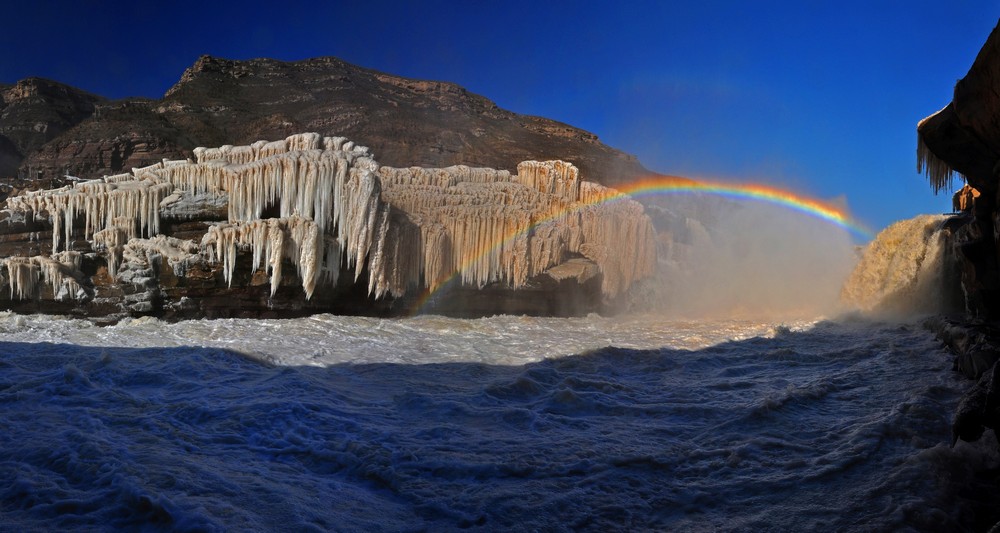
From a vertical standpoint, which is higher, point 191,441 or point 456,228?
point 456,228

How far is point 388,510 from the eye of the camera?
348 cm

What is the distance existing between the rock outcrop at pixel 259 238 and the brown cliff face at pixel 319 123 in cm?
1610

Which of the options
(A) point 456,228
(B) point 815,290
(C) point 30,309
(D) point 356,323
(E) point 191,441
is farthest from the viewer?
(B) point 815,290

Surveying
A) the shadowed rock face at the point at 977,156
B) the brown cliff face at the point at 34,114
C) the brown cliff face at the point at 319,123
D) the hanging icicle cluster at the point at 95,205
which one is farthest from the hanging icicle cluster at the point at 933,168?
the brown cliff face at the point at 34,114

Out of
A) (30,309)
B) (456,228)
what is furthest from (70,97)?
(456,228)

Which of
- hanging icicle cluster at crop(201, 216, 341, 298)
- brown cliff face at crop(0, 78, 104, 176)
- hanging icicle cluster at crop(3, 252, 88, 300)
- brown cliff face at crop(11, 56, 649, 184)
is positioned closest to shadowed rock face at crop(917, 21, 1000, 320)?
hanging icicle cluster at crop(201, 216, 341, 298)

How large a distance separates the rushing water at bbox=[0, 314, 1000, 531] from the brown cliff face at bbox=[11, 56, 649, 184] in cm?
2411

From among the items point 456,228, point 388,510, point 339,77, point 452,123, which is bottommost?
point 388,510

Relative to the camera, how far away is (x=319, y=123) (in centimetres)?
3578

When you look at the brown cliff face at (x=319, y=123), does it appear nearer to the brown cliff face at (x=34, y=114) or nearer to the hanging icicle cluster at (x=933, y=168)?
the brown cliff face at (x=34, y=114)

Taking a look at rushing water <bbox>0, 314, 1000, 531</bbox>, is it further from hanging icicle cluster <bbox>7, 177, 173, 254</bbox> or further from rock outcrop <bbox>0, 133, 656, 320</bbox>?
hanging icicle cluster <bbox>7, 177, 173, 254</bbox>

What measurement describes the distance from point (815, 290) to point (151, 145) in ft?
104

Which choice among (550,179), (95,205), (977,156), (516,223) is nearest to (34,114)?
(95,205)

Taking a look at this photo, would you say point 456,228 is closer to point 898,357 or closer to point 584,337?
point 584,337
